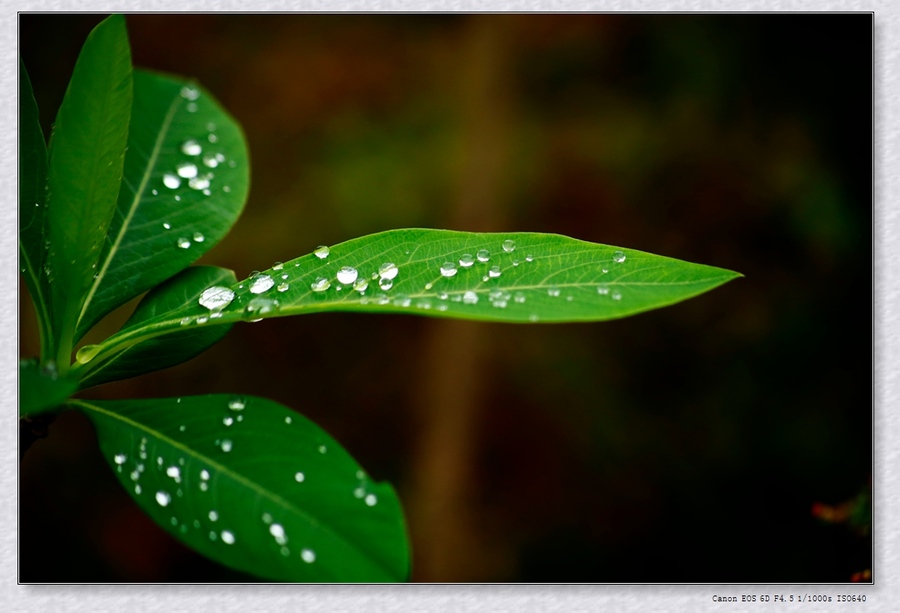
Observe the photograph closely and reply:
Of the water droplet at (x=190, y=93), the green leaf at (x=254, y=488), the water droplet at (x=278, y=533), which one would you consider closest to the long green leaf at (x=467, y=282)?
the green leaf at (x=254, y=488)

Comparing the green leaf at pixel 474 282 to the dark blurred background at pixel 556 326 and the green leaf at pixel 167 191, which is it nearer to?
the green leaf at pixel 167 191

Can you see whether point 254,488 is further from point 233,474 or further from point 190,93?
point 190,93

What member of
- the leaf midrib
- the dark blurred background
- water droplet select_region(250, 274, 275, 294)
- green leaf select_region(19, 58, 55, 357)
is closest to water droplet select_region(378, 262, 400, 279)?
water droplet select_region(250, 274, 275, 294)

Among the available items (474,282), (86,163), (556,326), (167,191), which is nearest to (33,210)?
(86,163)

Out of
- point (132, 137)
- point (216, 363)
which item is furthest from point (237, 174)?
point (216, 363)

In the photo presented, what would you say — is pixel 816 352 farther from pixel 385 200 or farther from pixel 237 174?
pixel 237 174

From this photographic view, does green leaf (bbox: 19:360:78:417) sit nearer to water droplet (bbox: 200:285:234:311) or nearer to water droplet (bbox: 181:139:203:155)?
water droplet (bbox: 200:285:234:311)
